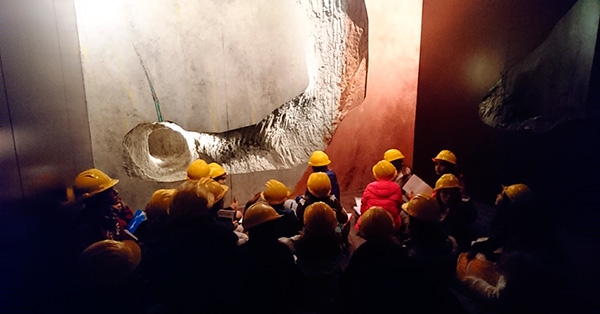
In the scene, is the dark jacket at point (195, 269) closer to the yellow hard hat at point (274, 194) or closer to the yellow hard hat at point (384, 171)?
the yellow hard hat at point (274, 194)

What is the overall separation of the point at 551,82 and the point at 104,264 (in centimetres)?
560

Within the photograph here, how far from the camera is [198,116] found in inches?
203

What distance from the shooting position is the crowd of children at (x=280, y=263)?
2447mm

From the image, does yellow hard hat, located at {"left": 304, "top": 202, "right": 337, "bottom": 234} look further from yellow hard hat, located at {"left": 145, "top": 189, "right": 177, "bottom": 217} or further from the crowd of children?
yellow hard hat, located at {"left": 145, "top": 189, "right": 177, "bottom": 217}

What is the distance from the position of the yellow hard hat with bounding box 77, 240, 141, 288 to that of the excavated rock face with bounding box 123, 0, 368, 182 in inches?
119

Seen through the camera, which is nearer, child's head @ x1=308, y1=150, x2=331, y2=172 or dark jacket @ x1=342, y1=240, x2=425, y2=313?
dark jacket @ x1=342, y1=240, x2=425, y2=313

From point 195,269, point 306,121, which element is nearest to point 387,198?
point 306,121

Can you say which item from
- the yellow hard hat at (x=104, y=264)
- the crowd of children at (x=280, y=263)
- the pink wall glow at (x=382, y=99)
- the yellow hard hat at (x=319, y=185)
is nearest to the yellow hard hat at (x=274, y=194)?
the yellow hard hat at (x=319, y=185)

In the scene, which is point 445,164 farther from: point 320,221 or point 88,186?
point 88,186

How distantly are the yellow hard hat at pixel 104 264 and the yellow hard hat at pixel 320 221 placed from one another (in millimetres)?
1411

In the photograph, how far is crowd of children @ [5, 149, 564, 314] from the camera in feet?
8.03

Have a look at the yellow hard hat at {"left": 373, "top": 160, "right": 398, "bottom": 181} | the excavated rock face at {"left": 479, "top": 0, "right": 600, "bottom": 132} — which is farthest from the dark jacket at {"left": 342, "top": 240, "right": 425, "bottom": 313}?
the excavated rock face at {"left": 479, "top": 0, "right": 600, "bottom": 132}

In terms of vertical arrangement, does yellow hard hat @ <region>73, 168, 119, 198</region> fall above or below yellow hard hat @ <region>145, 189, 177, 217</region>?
above

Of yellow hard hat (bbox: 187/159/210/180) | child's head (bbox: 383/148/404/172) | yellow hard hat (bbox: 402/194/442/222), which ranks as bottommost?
child's head (bbox: 383/148/404/172)
